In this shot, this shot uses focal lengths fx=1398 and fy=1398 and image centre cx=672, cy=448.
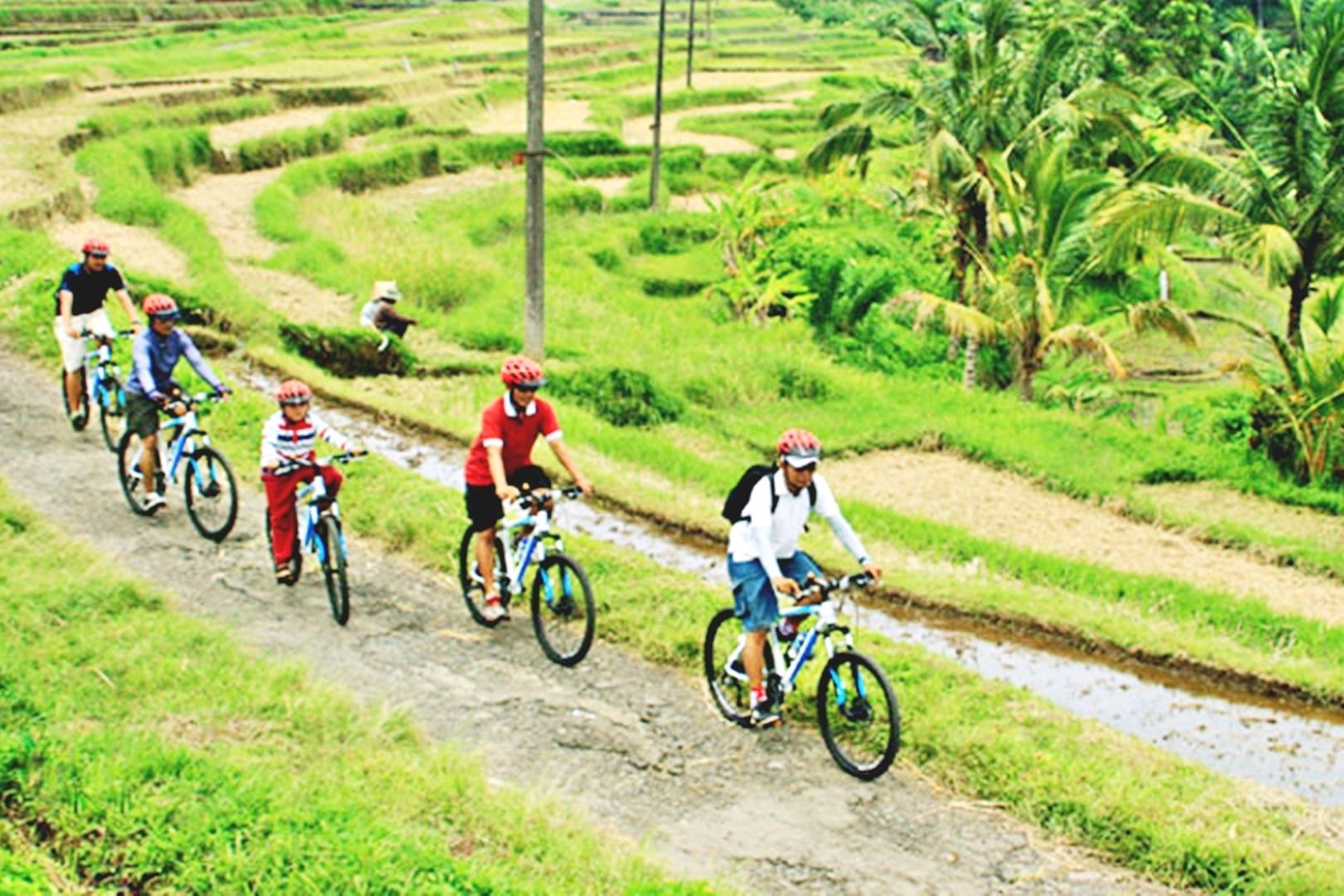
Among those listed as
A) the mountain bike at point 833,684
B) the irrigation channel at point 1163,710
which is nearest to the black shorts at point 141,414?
the irrigation channel at point 1163,710

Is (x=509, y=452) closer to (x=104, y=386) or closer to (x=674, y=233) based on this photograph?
(x=104, y=386)

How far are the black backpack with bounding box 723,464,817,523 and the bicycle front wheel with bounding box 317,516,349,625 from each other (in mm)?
2603

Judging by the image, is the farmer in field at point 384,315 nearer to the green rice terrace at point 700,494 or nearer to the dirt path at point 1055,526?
the green rice terrace at point 700,494

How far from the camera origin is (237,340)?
15781mm

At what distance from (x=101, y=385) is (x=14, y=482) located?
1.05m

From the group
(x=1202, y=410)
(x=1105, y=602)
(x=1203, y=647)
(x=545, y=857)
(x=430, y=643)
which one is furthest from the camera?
(x=1202, y=410)

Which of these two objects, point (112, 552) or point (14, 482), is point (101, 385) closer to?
point (14, 482)

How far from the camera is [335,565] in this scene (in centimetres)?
833

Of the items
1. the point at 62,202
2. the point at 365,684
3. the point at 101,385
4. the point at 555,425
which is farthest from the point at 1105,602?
the point at 62,202

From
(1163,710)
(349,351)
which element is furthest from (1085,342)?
(1163,710)

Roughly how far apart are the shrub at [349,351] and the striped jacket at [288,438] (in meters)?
7.53

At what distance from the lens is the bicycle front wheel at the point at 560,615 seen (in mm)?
7953

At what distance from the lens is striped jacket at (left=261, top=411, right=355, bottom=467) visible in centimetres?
827

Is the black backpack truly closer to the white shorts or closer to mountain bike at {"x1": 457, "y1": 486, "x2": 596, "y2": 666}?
mountain bike at {"x1": 457, "y1": 486, "x2": 596, "y2": 666}
